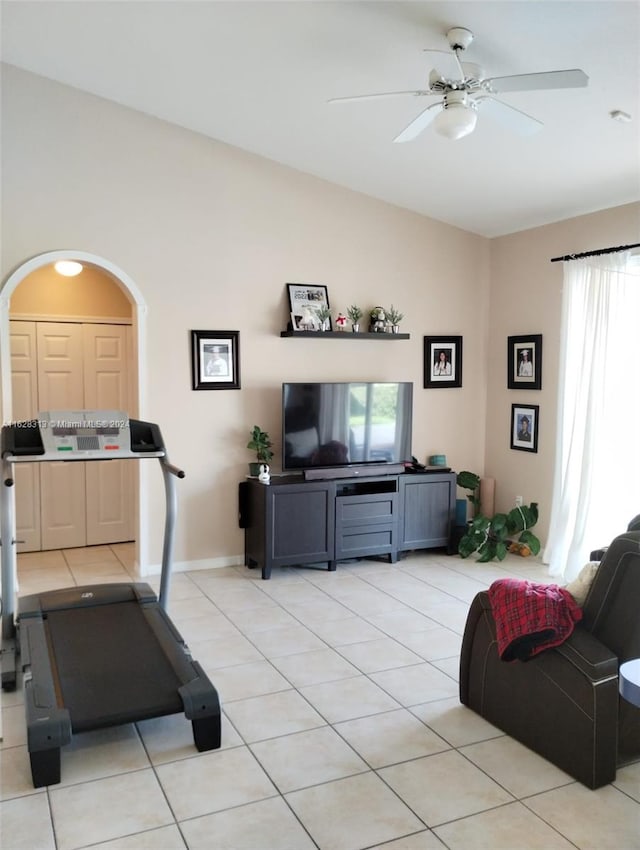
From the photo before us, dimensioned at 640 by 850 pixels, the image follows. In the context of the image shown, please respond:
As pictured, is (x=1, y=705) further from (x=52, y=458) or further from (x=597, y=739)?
(x=597, y=739)

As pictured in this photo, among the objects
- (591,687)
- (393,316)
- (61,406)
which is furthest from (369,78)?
(61,406)

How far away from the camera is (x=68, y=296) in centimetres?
610

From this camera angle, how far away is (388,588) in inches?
208

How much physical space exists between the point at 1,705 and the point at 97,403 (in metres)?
3.26

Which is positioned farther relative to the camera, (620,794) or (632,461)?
(632,461)

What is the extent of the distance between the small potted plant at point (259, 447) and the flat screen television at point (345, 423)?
13 centimetres

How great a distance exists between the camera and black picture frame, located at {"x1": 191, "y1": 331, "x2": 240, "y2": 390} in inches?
218

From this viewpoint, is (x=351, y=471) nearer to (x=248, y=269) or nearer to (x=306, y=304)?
(x=306, y=304)

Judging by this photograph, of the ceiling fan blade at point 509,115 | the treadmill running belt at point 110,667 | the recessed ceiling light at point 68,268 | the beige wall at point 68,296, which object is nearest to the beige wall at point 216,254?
the recessed ceiling light at point 68,268

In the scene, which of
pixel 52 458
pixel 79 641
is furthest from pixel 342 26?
pixel 79 641

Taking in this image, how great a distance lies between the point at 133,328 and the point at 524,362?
3257 mm

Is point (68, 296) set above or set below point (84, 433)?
above

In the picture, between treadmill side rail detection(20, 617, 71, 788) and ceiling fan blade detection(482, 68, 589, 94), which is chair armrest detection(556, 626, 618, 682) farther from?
ceiling fan blade detection(482, 68, 589, 94)

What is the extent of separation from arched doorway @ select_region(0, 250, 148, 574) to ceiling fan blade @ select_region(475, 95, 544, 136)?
2924 millimetres
